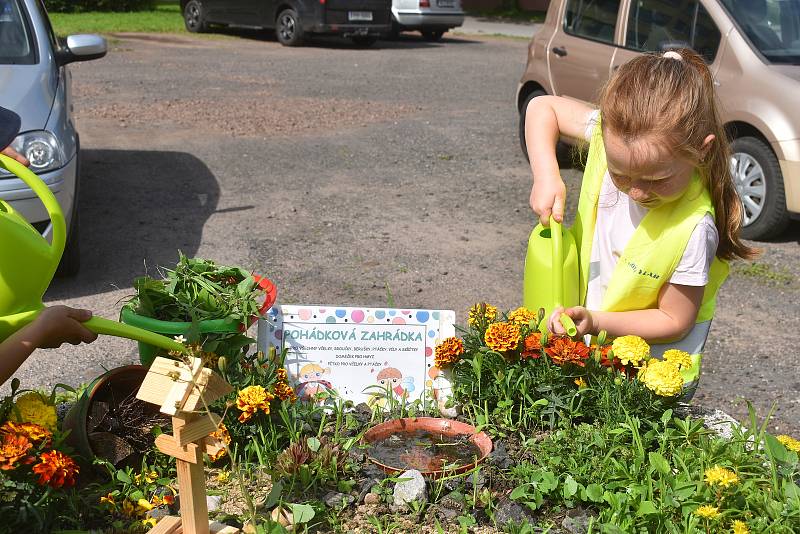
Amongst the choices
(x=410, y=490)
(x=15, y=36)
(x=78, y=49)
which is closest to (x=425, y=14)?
(x=78, y=49)

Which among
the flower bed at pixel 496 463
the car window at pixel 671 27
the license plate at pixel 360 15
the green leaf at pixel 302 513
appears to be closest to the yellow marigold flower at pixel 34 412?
the flower bed at pixel 496 463

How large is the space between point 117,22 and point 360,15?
6946 millimetres

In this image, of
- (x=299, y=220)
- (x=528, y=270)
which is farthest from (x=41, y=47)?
(x=528, y=270)

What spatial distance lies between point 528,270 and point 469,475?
0.67 meters

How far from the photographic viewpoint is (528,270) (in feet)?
8.96

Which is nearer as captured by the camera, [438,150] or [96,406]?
[96,406]

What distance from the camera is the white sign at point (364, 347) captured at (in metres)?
2.91

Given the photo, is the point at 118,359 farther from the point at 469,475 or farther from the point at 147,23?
the point at 147,23

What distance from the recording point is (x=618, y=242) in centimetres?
267

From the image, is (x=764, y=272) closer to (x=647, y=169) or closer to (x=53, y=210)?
(x=647, y=169)

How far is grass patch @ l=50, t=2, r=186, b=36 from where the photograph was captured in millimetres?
18094

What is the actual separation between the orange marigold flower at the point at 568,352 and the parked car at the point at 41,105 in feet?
10.0

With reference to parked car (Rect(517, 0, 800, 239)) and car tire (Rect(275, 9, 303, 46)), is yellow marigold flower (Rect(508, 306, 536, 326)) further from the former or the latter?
car tire (Rect(275, 9, 303, 46))

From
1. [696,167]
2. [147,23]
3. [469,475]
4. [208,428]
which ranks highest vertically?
[696,167]
